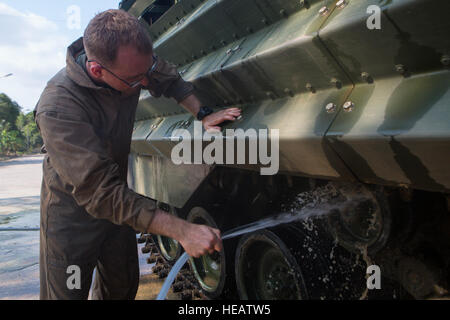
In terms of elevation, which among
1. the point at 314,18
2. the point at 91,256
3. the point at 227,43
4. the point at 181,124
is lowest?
the point at 91,256

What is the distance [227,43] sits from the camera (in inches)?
104

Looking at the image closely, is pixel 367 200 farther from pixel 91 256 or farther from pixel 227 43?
pixel 91 256

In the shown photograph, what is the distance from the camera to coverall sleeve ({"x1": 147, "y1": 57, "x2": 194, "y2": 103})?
2.51m

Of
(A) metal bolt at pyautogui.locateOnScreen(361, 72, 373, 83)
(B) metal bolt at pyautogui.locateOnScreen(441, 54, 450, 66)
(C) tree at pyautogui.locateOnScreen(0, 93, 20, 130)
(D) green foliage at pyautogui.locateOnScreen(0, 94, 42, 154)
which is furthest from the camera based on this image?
(C) tree at pyautogui.locateOnScreen(0, 93, 20, 130)

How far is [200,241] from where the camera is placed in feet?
5.51

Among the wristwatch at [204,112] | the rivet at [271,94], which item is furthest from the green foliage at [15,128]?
the rivet at [271,94]

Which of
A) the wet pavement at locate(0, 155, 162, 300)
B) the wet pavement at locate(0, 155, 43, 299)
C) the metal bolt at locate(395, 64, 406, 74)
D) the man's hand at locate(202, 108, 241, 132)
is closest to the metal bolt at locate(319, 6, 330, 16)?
the metal bolt at locate(395, 64, 406, 74)

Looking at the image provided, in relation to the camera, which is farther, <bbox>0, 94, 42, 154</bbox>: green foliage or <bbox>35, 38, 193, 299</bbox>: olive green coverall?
<bbox>0, 94, 42, 154</bbox>: green foliage

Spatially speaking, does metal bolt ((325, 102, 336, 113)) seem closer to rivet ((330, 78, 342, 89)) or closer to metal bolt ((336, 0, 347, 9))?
rivet ((330, 78, 342, 89))

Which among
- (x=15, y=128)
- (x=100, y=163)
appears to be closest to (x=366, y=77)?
(x=100, y=163)

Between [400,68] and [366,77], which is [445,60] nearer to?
[400,68]

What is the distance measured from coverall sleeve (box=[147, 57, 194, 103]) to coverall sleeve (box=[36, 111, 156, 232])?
0.73m

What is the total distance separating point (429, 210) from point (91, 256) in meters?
A: 1.70

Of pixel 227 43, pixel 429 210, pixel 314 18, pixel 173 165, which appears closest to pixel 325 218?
pixel 429 210
